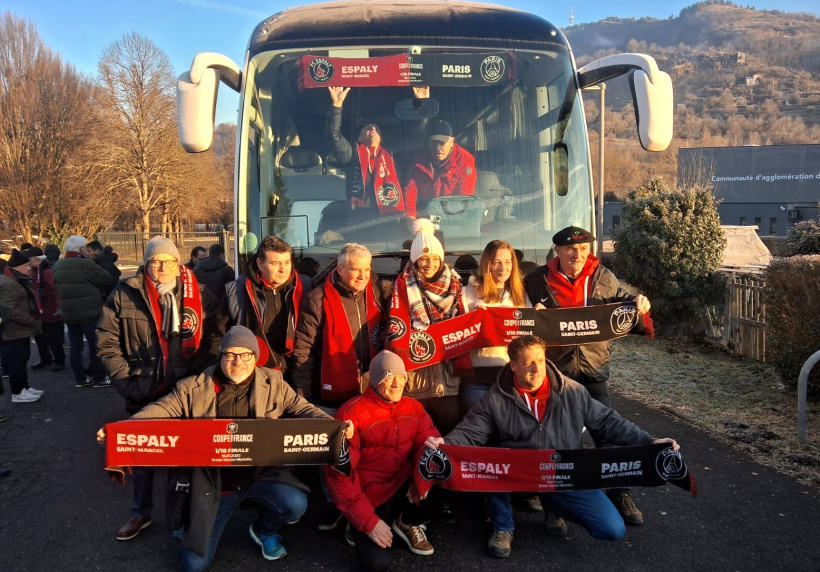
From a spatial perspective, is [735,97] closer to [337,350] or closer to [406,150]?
[406,150]

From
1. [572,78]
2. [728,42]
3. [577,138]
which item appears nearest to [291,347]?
[577,138]

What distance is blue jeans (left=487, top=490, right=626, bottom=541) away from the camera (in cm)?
390

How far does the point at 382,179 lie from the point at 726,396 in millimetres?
5108

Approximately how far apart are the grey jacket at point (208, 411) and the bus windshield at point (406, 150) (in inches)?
49.5

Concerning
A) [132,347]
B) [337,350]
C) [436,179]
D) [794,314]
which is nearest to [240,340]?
[337,350]

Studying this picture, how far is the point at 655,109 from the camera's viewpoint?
16.4 feet

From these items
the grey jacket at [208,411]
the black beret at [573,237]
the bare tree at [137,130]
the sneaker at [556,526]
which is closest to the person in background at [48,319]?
the grey jacket at [208,411]

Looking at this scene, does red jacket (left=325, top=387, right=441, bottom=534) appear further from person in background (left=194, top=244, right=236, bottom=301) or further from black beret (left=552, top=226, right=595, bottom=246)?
person in background (left=194, top=244, right=236, bottom=301)

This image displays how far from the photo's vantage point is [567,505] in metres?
3.96

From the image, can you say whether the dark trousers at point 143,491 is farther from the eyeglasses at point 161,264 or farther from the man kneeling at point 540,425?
the man kneeling at point 540,425

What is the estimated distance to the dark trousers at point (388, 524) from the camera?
144 inches

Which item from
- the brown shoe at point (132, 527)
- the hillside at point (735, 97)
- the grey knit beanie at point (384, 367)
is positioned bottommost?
the brown shoe at point (132, 527)

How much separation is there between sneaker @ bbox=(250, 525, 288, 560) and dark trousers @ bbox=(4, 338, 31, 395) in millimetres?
5160

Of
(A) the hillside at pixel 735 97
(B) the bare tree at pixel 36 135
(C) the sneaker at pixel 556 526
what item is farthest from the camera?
(A) the hillside at pixel 735 97
